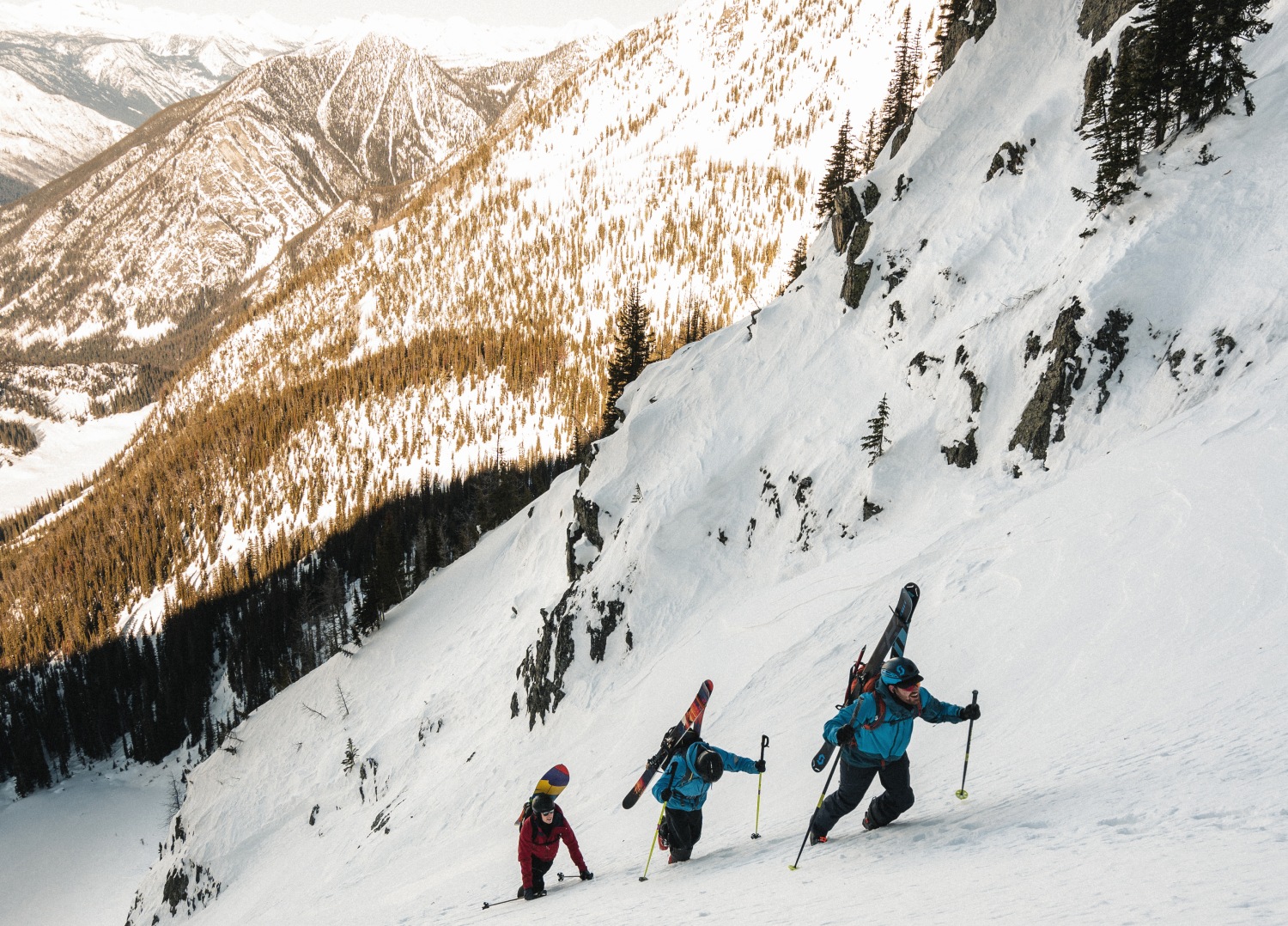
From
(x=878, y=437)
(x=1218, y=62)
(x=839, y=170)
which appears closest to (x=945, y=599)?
(x=878, y=437)

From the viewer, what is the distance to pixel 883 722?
6.81 meters

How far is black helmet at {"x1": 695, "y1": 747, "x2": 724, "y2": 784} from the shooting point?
8086 mm

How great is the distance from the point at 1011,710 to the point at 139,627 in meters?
138

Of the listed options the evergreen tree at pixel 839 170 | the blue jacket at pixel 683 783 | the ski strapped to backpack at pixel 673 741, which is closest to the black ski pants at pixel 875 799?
the blue jacket at pixel 683 783

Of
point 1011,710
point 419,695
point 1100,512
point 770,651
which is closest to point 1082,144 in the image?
point 1100,512

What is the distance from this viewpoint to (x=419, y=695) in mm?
35844

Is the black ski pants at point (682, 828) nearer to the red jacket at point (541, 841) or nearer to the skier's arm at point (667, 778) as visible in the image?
the skier's arm at point (667, 778)

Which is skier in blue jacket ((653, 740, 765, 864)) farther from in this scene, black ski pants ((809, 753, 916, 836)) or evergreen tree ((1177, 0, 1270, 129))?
evergreen tree ((1177, 0, 1270, 129))

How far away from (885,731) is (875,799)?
1110 mm

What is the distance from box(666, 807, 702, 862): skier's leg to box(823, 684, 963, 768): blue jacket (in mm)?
3122

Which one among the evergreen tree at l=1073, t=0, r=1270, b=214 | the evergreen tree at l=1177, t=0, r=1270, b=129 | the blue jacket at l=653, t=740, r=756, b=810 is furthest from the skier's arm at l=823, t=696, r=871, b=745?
the evergreen tree at l=1177, t=0, r=1270, b=129

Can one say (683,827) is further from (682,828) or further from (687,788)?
(687,788)

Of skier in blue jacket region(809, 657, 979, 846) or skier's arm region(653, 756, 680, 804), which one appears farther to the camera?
skier's arm region(653, 756, 680, 804)

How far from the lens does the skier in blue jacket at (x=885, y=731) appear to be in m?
6.74
